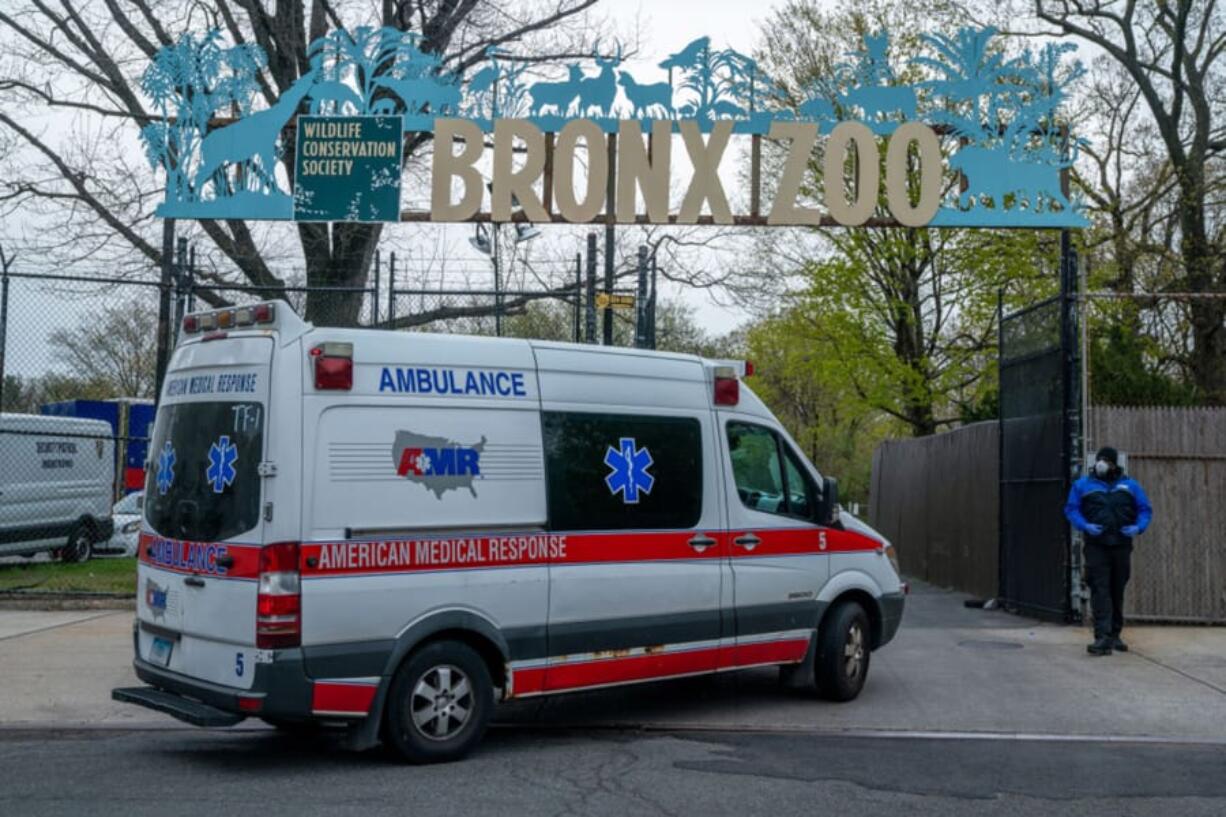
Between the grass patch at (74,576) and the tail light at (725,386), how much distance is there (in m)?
7.95

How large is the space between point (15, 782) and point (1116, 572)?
8.78 metres

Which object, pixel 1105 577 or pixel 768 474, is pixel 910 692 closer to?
pixel 768 474

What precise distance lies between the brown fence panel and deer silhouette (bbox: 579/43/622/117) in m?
6.46

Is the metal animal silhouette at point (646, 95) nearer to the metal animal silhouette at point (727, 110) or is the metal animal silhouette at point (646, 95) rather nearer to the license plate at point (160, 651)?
the metal animal silhouette at point (727, 110)

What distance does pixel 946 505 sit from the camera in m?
18.8

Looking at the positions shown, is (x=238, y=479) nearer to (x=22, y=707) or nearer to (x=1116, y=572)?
(x=22, y=707)

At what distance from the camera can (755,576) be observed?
8703mm

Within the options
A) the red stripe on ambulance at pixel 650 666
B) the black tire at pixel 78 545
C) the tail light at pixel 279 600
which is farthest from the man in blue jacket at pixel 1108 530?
the black tire at pixel 78 545

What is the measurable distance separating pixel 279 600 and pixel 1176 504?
32.7ft

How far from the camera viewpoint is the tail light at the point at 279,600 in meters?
6.52

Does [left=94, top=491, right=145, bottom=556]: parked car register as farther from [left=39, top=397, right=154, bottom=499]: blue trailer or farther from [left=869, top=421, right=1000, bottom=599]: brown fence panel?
[left=869, top=421, right=1000, bottom=599]: brown fence panel

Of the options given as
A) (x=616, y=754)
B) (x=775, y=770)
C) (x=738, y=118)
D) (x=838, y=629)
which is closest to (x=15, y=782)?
(x=616, y=754)

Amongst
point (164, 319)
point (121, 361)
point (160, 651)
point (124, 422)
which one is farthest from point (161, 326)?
point (121, 361)

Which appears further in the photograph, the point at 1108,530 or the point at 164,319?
the point at 164,319
